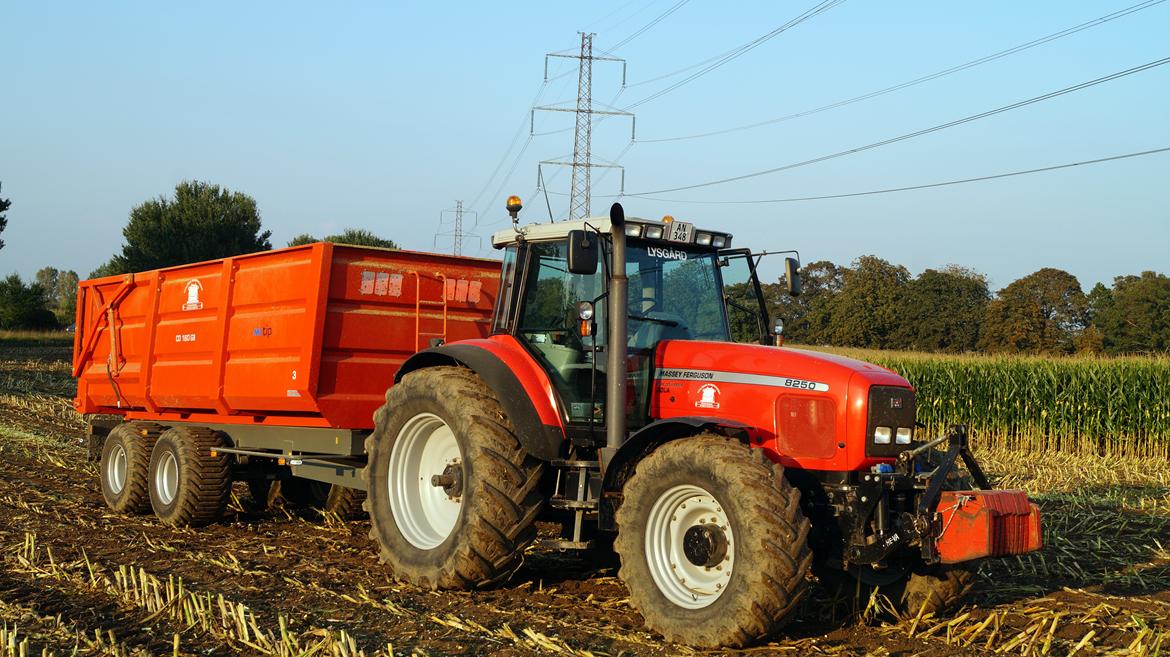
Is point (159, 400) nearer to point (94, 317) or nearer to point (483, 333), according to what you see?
point (94, 317)

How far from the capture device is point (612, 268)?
21.3 feet

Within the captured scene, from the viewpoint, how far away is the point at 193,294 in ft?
33.6

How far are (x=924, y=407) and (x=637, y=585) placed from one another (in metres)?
16.3

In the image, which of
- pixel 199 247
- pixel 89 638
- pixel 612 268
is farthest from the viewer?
pixel 199 247

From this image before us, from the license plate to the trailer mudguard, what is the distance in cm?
139

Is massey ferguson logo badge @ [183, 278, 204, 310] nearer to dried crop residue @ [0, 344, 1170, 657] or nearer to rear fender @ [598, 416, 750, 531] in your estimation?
dried crop residue @ [0, 344, 1170, 657]

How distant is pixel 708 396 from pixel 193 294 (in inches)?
240

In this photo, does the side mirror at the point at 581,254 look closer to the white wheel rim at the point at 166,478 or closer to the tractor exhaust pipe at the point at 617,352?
the tractor exhaust pipe at the point at 617,352

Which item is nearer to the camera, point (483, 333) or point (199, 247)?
point (483, 333)

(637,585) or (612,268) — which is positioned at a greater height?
(612,268)

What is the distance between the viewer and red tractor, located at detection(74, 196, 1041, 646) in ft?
18.5

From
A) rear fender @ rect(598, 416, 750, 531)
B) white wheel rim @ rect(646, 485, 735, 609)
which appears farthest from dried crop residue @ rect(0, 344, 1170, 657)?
A: rear fender @ rect(598, 416, 750, 531)

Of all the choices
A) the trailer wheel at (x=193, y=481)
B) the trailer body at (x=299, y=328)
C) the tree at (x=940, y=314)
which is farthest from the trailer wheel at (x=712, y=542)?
the tree at (x=940, y=314)

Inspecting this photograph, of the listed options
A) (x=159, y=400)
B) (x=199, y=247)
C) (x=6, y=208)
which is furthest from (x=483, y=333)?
(x=199, y=247)
